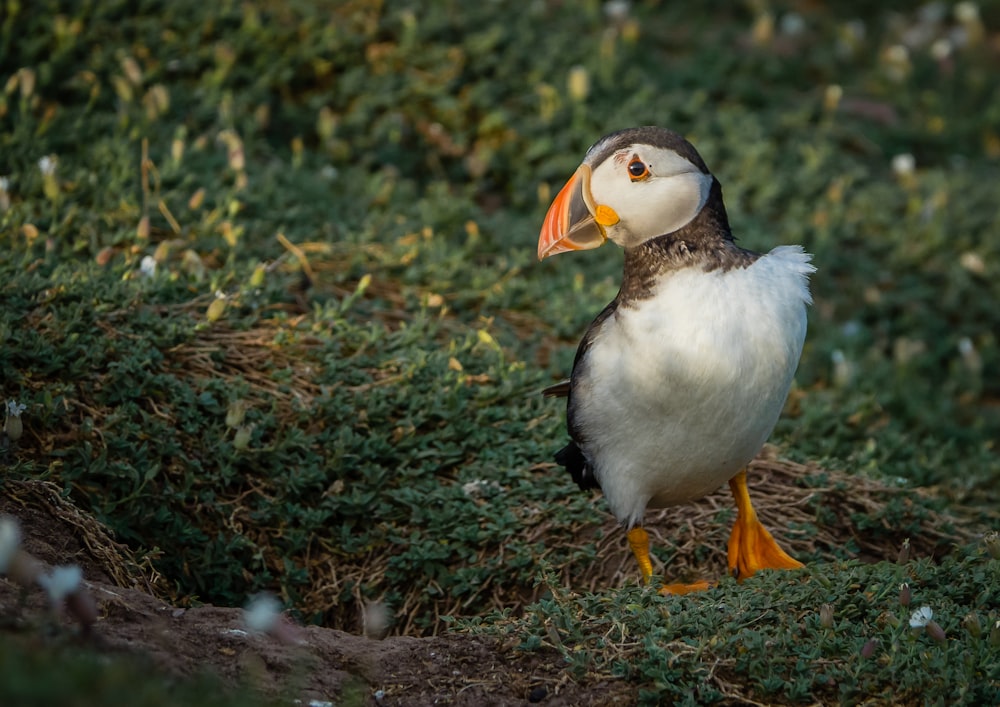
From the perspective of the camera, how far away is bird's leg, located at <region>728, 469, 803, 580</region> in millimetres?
3611

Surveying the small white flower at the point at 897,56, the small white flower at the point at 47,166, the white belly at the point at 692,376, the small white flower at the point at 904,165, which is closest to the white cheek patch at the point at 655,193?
the white belly at the point at 692,376

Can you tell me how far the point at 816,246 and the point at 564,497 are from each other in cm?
261

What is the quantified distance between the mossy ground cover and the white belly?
40 cm

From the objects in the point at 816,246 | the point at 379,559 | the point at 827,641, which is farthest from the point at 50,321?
the point at 816,246

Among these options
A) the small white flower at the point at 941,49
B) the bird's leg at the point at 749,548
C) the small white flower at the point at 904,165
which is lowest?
the small white flower at the point at 941,49

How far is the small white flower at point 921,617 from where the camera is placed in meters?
2.86

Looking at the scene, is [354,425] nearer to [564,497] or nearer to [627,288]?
[564,497]

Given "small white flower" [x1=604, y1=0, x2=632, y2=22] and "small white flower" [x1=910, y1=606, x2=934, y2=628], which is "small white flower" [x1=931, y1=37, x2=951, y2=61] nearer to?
"small white flower" [x1=604, y1=0, x2=632, y2=22]

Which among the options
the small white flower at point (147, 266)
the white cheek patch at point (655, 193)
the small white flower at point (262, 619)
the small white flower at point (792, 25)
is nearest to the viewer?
the small white flower at point (262, 619)

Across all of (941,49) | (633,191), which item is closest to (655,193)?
→ (633,191)

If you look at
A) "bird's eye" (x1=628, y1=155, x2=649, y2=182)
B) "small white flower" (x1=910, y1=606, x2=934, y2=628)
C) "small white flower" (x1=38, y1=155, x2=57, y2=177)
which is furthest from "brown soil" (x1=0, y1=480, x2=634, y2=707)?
"small white flower" (x1=38, y1=155, x2=57, y2=177)

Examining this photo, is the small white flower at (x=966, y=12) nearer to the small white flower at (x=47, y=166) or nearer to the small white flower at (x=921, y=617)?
the small white flower at (x=47, y=166)

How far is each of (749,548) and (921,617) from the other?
2.65 ft

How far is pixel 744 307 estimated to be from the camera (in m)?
3.25
